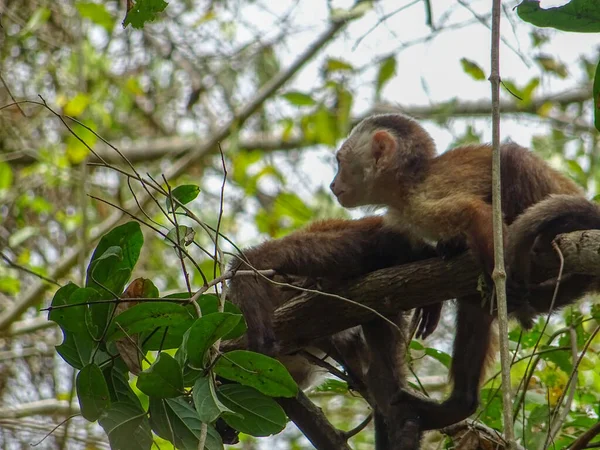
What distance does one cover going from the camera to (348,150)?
530 cm

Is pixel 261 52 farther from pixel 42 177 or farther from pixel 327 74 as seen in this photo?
pixel 42 177

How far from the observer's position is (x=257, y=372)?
300cm

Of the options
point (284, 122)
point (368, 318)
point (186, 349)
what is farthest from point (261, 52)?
point (186, 349)

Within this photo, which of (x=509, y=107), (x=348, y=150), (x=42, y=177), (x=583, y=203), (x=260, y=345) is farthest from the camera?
(x=509, y=107)

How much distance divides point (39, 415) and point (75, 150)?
2592mm

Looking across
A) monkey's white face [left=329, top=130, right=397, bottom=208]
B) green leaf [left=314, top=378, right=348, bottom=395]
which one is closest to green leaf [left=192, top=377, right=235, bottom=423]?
green leaf [left=314, top=378, right=348, bottom=395]

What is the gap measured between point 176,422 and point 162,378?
38 cm

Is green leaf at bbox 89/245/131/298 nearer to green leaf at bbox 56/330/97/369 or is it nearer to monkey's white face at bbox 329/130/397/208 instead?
green leaf at bbox 56/330/97/369

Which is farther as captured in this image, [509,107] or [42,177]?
[509,107]

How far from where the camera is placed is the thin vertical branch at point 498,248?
7.61 feet

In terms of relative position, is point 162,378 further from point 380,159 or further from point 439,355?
point 380,159

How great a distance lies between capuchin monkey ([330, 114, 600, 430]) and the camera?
3.78 metres

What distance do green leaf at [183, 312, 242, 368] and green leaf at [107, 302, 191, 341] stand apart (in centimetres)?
24

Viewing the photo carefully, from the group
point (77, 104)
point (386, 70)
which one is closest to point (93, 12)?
point (77, 104)
